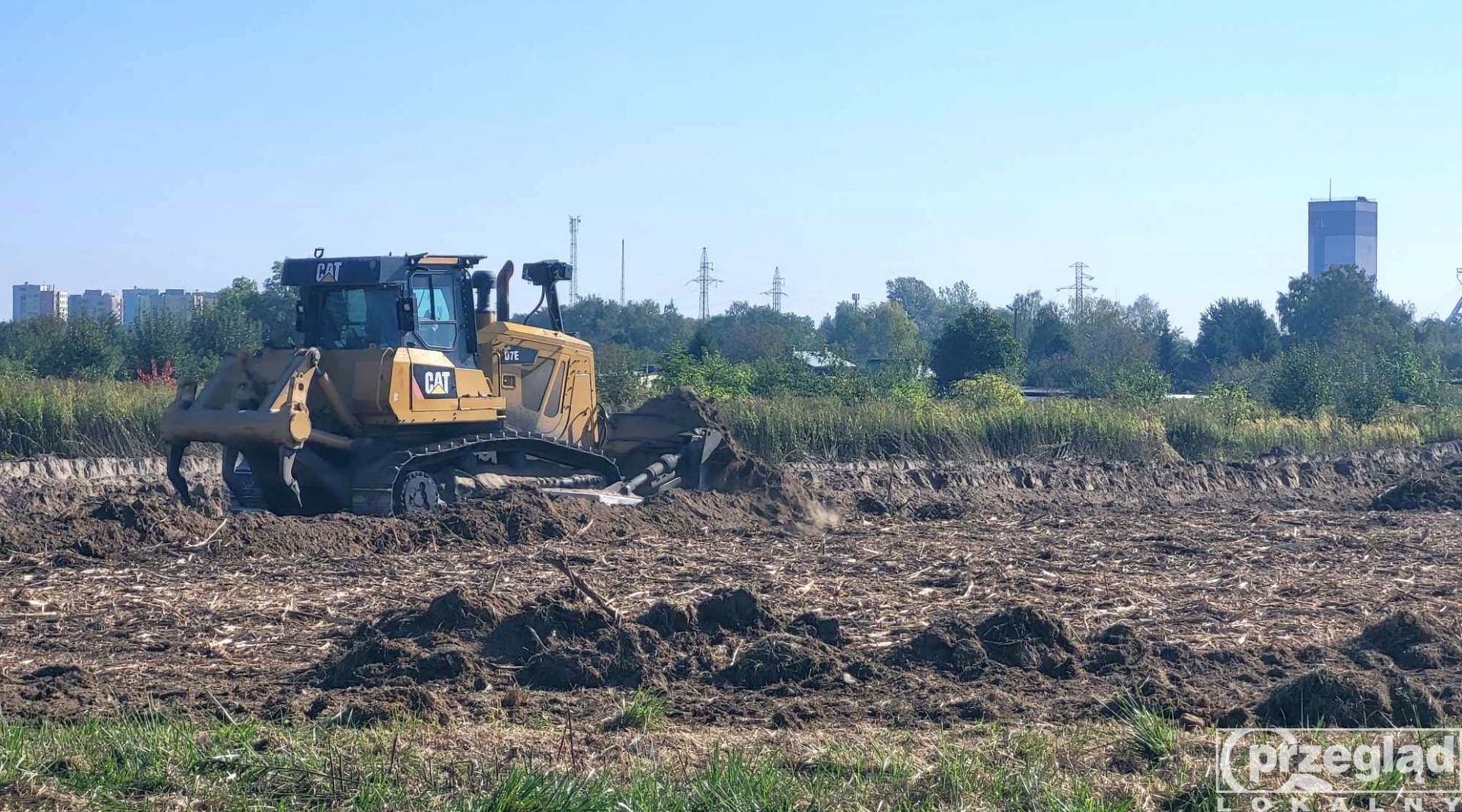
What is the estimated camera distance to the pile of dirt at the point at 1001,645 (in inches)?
311

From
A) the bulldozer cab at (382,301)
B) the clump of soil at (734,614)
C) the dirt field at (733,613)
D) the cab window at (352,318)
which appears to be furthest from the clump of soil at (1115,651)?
the cab window at (352,318)

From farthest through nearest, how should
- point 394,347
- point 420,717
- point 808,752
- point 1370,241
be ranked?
point 1370,241, point 394,347, point 420,717, point 808,752

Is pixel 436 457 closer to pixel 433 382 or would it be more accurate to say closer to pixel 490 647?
pixel 433 382

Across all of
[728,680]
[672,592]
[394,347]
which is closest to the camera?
[728,680]

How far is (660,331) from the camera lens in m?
80.8

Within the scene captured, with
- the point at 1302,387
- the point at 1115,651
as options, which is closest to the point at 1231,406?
the point at 1302,387

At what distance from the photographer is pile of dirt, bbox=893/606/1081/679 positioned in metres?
7.89

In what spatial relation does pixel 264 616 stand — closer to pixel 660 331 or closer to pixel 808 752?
pixel 808 752

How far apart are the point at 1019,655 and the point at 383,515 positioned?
8322mm

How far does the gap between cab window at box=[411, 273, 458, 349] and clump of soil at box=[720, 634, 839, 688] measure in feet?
25.8

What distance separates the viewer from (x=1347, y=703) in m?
6.59

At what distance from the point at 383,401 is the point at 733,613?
6600mm

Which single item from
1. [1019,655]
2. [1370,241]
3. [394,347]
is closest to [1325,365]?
[394,347]

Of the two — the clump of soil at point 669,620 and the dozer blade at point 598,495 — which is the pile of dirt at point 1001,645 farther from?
the dozer blade at point 598,495
